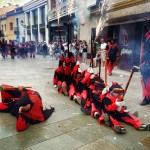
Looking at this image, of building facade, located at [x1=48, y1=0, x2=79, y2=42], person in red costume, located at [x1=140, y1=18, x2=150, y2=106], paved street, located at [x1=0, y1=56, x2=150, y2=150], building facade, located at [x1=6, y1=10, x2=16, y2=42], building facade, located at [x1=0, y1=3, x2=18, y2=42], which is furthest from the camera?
building facade, located at [x1=0, y1=3, x2=18, y2=42]

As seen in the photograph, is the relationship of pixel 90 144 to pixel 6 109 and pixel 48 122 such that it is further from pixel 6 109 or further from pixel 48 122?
pixel 6 109

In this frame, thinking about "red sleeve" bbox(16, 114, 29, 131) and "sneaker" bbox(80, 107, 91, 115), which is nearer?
"red sleeve" bbox(16, 114, 29, 131)

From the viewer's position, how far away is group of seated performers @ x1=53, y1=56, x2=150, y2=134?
12.7 feet

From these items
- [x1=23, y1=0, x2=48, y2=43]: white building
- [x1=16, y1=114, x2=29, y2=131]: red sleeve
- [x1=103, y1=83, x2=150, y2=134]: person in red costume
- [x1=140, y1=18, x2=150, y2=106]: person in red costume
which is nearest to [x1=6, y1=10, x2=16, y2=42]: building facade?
[x1=23, y1=0, x2=48, y2=43]: white building

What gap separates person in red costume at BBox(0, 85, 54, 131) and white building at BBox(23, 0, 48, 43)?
19.9 metres

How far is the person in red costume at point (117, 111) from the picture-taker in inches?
150

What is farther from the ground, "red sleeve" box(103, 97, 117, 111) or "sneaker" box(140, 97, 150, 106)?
"red sleeve" box(103, 97, 117, 111)

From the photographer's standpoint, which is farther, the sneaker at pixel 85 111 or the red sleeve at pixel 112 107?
the sneaker at pixel 85 111

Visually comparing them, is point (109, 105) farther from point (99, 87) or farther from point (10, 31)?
point (10, 31)

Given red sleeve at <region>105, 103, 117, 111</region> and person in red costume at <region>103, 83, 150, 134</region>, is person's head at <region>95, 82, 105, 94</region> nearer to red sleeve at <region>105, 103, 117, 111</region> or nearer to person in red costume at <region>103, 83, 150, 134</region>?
person in red costume at <region>103, 83, 150, 134</region>

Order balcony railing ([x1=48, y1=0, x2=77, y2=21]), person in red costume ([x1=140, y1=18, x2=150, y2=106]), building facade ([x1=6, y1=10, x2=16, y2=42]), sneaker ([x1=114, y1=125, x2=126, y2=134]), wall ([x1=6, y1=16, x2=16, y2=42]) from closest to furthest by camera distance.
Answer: sneaker ([x1=114, y1=125, x2=126, y2=134]) < person in red costume ([x1=140, y1=18, x2=150, y2=106]) < balcony railing ([x1=48, y1=0, x2=77, y2=21]) < building facade ([x1=6, y1=10, x2=16, y2=42]) < wall ([x1=6, y1=16, x2=16, y2=42])

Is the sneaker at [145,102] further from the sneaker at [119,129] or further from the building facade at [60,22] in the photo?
the building facade at [60,22]

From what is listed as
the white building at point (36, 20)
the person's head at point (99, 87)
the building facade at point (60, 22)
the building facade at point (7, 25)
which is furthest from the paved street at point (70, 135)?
the building facade at point (7, 25)

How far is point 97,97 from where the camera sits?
4305 millimetres
